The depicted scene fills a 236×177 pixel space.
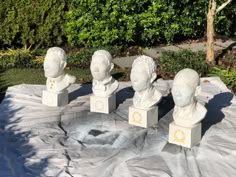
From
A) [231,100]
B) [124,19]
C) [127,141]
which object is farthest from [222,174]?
[124,19]

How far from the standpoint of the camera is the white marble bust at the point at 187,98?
6094 mm

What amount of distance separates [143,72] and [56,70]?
4.96 ft

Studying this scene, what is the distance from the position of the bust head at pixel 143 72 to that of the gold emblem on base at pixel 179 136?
2.62ft

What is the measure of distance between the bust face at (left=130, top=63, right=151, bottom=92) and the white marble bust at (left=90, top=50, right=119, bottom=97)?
61 centimetres

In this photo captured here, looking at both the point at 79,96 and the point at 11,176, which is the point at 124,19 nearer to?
the point at 79,96

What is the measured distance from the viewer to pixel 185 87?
609cm

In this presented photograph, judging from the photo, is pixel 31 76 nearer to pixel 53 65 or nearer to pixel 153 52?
pixel 53 65

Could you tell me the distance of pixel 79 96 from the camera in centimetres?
823

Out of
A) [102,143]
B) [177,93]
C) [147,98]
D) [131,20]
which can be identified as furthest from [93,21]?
[177,93]

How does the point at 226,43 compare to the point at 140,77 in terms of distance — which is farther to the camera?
the point at 226,43

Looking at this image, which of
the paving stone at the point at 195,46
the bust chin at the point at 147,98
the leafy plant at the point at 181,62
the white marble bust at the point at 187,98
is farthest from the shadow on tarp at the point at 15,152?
the paving stone at the point at 195,46

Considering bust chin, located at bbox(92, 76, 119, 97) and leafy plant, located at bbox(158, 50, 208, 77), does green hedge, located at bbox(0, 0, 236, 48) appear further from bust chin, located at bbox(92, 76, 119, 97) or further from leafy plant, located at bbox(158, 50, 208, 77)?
bust chin, located at bbox(92, 76, 119, 97)

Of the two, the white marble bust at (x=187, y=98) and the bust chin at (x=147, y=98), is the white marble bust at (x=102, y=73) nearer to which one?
the bust chin at (x=147, y=98)

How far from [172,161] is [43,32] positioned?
635cm
